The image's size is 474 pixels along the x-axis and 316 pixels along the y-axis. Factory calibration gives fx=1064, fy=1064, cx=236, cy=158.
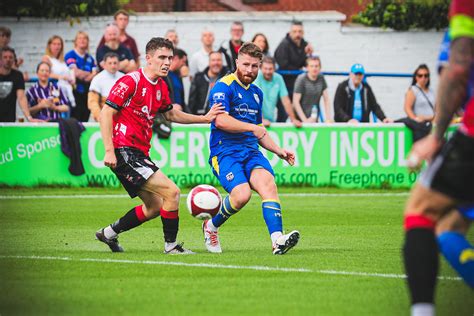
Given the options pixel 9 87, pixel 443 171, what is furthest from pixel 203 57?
pixel 443 171

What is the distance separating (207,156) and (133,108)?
309 inches

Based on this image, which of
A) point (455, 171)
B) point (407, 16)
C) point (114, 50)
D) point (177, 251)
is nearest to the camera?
point (455, 171)

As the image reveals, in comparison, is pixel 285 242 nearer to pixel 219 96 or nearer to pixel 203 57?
pixel 219 96

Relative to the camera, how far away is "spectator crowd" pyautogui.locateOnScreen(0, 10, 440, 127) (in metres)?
18.1

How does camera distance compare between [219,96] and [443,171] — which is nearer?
[443,171]

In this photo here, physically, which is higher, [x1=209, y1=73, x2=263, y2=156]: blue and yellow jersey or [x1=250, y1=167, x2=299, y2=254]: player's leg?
[x1=209, y1=73, x2=263, y2=156]: blue and yellow jersey

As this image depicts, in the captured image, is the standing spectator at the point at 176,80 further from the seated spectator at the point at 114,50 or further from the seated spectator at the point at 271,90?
the seated spectator at the point at 271,90

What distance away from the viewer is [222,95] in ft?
34.2

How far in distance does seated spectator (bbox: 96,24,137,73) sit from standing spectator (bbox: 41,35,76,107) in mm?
595

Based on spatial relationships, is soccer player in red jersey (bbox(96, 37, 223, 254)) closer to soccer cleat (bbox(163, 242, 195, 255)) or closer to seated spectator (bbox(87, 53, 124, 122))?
soccer cleat (bbox(163, 242, 195, 255))

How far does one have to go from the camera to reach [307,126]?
1822 centimetres

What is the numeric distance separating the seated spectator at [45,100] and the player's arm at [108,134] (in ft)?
27.2

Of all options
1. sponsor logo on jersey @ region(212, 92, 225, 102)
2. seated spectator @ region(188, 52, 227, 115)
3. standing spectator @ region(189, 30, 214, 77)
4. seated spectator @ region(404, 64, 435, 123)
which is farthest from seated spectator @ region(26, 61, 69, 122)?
sponsor logo on jersey @ region(212, 92, 225, 102)

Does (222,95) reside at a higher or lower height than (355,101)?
higher
